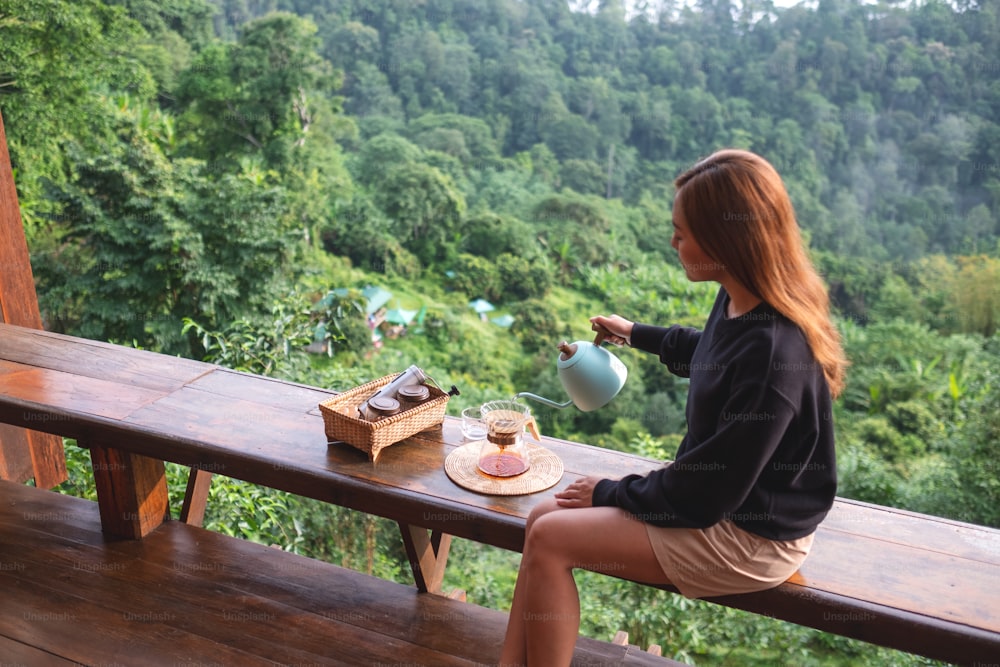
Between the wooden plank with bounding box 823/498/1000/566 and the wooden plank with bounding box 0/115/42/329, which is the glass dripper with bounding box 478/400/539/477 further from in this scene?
the wooden plank with bounding box 0/115/42/329

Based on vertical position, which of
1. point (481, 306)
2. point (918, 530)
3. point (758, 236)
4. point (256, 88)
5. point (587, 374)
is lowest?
point (481, 306)

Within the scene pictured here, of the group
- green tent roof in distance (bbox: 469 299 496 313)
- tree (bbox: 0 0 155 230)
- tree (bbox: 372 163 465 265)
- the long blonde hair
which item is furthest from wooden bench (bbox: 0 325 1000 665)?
tree (bbox: 372 163 465 265)

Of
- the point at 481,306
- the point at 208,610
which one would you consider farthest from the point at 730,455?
the point at 481,306

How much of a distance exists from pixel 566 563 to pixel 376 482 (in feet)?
1.31

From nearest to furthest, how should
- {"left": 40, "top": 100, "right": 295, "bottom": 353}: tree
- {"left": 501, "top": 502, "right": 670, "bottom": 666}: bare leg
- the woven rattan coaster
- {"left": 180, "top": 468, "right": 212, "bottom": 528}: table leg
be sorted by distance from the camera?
{"left": 501, "top": 502, "right": 670, "bottom": 666}: bare leg, the woven rattan coaster, {"left": 180, "top": 468, "right": 212, "bottom": 528}: table leg, {"left": 40, "top": 100, "right": 295, "bottom": 353}: tree

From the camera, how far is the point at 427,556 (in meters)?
1.79

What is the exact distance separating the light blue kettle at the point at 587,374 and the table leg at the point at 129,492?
3.35ft

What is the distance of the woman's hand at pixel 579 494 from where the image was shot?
1.28 m

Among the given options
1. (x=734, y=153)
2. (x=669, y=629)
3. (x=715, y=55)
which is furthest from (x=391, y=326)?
(x=715, y=55)

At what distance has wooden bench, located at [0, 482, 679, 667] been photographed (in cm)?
156

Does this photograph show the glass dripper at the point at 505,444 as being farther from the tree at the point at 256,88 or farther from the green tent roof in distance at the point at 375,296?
the tree at the point at 256,88

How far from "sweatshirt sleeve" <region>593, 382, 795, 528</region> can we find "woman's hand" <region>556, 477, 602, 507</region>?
0.27 feet

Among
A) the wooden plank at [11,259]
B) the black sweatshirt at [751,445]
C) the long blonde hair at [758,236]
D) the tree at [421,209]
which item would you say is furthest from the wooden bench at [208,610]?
the tree at [421,209]

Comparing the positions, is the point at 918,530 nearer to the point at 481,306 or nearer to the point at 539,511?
the point at 539,511
